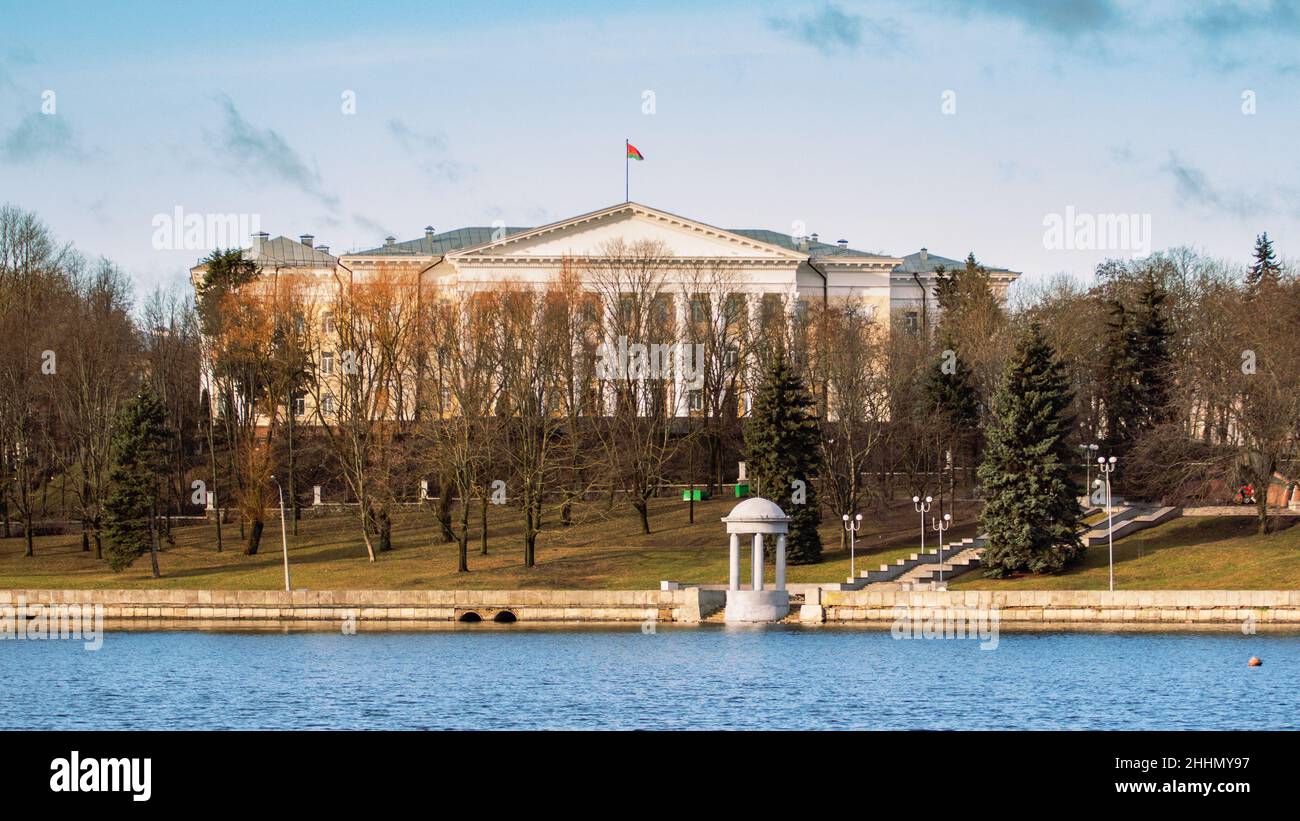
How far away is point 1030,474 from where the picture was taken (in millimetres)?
59750

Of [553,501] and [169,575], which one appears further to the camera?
[553,501]

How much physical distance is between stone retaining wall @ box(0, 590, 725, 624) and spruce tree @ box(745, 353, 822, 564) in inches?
318

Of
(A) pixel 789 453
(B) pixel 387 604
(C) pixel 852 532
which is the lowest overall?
(B) pixel 387 604

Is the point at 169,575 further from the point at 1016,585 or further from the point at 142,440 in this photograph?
the point at 1016,585

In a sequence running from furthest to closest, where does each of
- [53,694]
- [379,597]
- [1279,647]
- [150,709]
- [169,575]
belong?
1. [169,575]
2. [379,597]
3. [1279,647]
4. [53,694]
5. [150,709]

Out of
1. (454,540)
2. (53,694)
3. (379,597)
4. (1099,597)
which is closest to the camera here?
(53,694)

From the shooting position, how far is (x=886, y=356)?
244 ft

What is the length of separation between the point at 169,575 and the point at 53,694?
92.7ft

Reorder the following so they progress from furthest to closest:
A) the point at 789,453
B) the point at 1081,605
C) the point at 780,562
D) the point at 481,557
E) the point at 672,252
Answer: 1. the point at 672,252
2. the point at 481,557
3. the point at 789,453
4. the point at 780,562
5. the point at 1081,605

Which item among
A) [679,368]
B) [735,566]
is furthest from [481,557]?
[679,368]

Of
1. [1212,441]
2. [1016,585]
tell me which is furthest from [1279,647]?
[1212,441]

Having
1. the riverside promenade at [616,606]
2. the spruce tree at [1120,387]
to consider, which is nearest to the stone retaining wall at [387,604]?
the riverside promenade at [616,606]

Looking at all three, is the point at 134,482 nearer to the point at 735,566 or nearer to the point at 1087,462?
the point at 735,566

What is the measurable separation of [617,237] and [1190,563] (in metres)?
40.6
